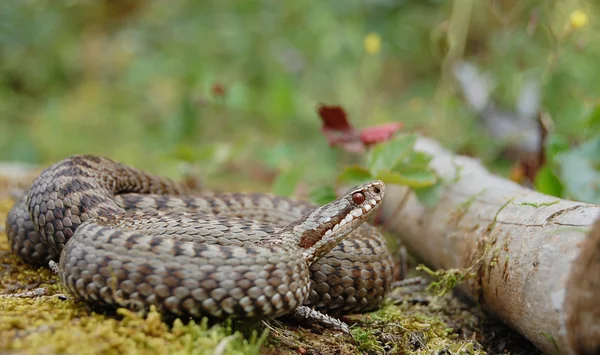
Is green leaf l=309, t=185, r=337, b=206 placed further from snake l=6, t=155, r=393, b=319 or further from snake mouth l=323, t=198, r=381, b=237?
snake mouth l=323, t=198, r=381, b=237

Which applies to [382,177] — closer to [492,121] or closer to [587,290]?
[587,290]

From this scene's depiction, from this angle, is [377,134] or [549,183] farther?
[377,134]

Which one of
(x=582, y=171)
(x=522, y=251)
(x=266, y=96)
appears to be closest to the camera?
(x=522, y=251)

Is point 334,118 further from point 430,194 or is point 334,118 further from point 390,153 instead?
point 430,194

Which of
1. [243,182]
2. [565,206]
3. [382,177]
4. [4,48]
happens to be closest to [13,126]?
[4,48]

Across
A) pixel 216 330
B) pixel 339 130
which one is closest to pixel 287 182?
pixel 339 130

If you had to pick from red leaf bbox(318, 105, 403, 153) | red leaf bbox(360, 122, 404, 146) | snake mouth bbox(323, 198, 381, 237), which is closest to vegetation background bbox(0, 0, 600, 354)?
snake mouth bbox(323, 198, 381, 237)

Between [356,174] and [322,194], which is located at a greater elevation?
[356,174]
